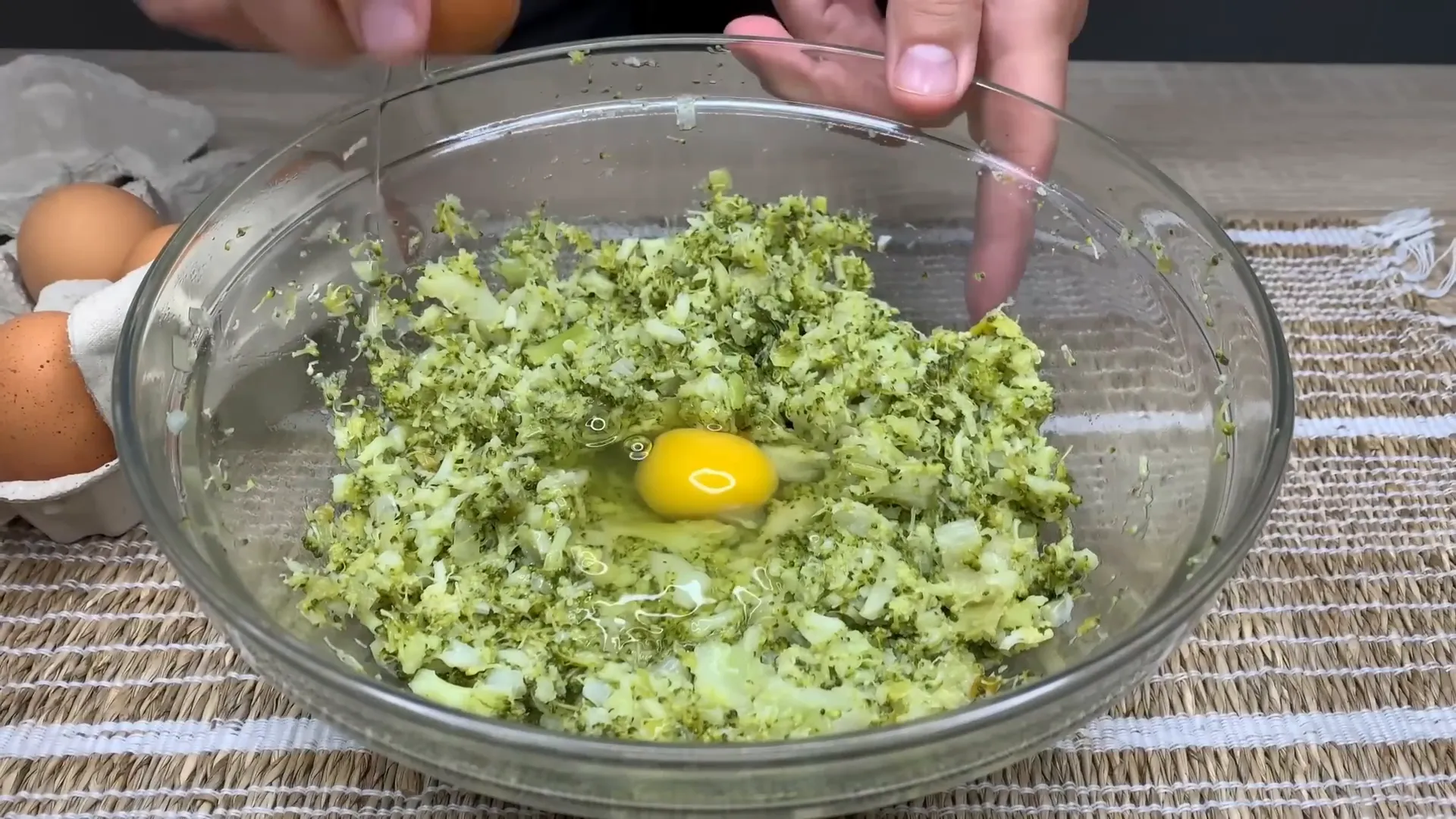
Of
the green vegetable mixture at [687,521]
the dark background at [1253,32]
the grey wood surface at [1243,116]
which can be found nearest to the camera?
the green vegetable mixture at [687,521]

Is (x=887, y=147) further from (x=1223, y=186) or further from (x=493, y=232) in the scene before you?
(x=1223, y=186)

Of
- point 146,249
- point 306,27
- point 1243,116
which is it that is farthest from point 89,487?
point 1243,116

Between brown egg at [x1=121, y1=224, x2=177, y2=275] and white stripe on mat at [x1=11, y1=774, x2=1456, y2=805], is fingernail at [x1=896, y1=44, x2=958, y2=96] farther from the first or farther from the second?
brown egg at [x1=121, y1=224, x2=177, y2=275]

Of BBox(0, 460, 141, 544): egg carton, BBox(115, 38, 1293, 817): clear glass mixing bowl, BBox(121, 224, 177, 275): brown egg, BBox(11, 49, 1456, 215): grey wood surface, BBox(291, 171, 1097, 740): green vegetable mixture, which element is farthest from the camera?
BBox(11, 49, 1456, 215): grey wood surface

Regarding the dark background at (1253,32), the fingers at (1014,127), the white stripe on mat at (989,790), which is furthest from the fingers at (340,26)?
the dark background at (1253,32)

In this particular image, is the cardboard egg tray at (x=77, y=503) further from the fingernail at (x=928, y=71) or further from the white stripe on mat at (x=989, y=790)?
the fingernail at (x=928, y=71)

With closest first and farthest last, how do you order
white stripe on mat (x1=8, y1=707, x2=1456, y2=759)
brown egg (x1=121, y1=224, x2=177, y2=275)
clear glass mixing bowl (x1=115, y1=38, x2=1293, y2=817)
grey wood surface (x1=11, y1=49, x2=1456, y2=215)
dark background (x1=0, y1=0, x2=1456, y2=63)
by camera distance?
clear glass mixing bowl (x1=115, y1=38, x2=1293, y2=817), white stripe on mat (x1=8, y1=707, x2=1456, y2=759), brown egg (x1=121, y1=224, x2=177, y2=275), grey wood surface (x1=11, y1=49, x2=1456, y2=215), dark background (x1=0, y1=0, x2=1456, y2=63)

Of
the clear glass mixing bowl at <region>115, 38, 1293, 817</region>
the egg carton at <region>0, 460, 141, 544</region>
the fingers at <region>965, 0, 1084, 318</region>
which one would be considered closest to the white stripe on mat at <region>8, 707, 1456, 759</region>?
the clear glass mixing bowl at <region>115, 38, 1293, 817</region>
